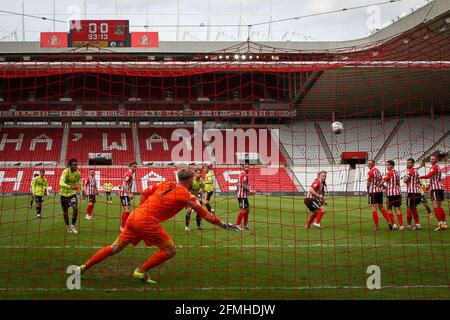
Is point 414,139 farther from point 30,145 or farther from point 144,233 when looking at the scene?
point 144,233

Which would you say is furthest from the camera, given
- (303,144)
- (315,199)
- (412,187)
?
(303,144)

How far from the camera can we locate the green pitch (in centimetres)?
737

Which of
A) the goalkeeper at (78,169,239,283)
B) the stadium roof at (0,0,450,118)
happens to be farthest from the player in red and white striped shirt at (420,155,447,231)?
the goalkeeper at (78,169,239,283)

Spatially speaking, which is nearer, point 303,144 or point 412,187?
point 412,187

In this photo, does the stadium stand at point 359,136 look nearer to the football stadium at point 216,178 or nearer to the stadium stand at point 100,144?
the football stadium at point 216,178

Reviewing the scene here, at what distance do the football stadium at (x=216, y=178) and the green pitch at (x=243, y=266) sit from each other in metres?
0.05

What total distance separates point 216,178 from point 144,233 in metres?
29.1

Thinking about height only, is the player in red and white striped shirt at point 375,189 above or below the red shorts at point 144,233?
above

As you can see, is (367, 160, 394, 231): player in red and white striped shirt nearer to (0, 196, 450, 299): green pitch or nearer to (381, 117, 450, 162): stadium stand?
(0, 196, 450, 299): green pitch

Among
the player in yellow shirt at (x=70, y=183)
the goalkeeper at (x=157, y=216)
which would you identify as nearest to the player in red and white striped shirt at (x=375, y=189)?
the player in yellow shirt at (x=70, y=183)

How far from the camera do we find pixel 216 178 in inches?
1442

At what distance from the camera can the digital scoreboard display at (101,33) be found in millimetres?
36656

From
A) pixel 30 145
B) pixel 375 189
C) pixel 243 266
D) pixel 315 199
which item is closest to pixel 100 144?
pixel 30 145
